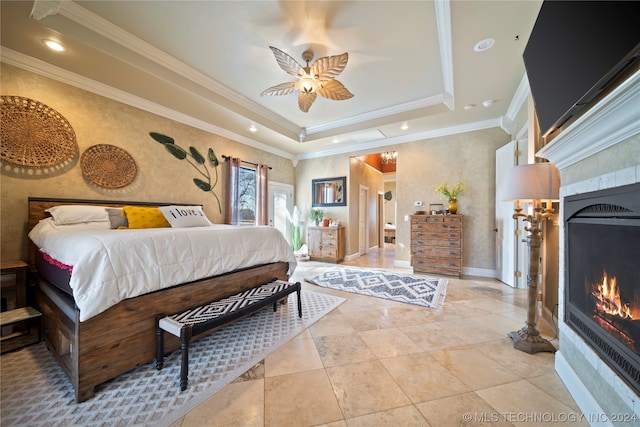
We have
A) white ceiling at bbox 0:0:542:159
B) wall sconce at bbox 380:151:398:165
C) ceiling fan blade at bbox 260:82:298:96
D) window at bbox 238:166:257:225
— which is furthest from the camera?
wall sconce at bbox 380:151:398:165

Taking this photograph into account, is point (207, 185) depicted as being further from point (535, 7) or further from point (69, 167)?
point (535, 7)

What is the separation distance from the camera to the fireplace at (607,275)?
952 mm

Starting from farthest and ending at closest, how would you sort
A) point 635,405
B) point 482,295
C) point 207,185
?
point 207,185 < point 482,295 < point 635,405

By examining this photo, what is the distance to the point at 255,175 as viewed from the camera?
5152 millimetres

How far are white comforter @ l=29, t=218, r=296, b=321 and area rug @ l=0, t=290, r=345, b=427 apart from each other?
54cm

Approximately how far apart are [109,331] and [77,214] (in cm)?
188

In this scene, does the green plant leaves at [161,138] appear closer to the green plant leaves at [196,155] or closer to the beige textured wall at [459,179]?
the green plant leaves at [196,155]

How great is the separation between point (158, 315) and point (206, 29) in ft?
Result: 8.82

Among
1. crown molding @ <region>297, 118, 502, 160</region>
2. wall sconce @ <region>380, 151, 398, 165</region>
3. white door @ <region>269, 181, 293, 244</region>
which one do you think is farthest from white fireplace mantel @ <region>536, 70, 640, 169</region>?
wall sconce @ <region>380, 151, 398, 165</region>

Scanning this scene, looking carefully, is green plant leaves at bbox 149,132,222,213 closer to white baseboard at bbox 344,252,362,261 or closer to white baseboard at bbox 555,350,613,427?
white baseboard at bbox 344,252,362,261

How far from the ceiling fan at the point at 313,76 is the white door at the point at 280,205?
309 cm

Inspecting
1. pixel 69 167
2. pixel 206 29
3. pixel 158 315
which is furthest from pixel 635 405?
pixel 69 167

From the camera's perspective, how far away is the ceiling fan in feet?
7.45

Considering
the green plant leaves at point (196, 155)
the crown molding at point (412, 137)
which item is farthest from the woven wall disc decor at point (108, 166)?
the crown molding at point (412, 137)
